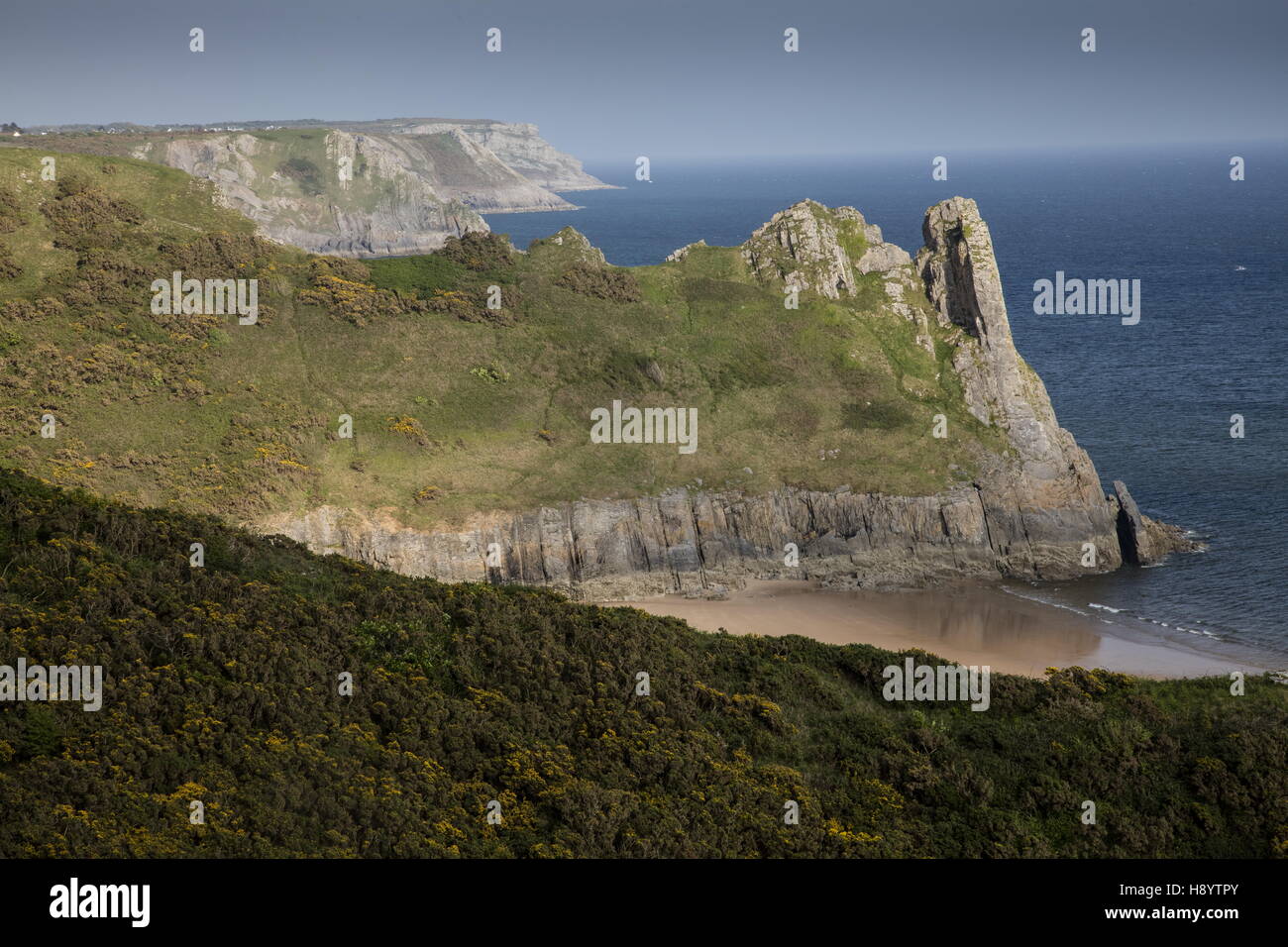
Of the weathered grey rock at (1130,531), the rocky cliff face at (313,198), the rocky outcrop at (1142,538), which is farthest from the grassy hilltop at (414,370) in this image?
the rocky cliff face at (313,198)

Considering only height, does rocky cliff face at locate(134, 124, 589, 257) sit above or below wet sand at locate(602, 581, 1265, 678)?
above

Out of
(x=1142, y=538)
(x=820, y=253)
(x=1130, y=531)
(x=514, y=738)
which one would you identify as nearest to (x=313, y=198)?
(x=820, y=253)

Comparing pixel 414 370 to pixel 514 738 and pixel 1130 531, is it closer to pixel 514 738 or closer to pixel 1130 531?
pixel 514 738

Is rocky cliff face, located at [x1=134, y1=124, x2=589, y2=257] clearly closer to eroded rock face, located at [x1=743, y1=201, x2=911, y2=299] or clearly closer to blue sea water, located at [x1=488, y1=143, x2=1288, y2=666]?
A: blue sea water, located at [x1=488, y1=143, x2=1288, y2=666]

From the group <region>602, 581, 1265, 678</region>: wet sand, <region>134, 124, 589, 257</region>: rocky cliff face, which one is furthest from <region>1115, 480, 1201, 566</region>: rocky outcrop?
<region>134, 124, 589, 257</region>: rocky cliff face
